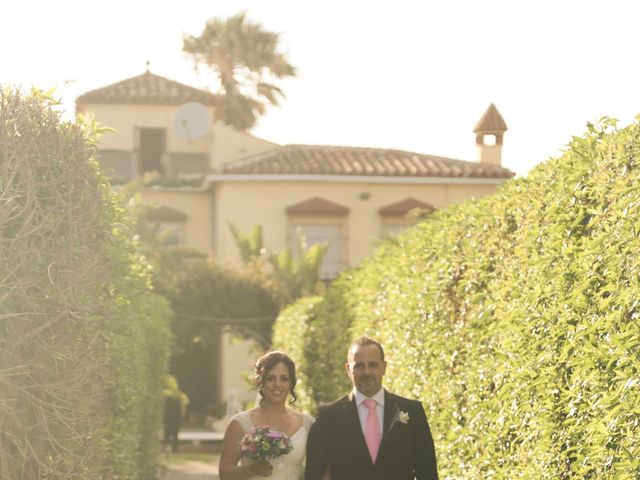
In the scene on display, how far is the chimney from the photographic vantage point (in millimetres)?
41375

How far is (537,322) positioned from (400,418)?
1.21 meters

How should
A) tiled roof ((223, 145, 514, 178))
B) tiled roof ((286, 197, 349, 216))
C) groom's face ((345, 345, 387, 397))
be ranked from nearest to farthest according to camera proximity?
groom's face ((345, 345, 387, 397))
tiled roof ((286, 197, 349, 216))
tiled roof ((223, 145, 514, 178))

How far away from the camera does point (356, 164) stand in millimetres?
39219

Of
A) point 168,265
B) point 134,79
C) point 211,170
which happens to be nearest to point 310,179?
point 211,170

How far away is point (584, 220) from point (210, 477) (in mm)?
15333

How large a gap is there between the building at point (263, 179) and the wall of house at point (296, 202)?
0.03 m

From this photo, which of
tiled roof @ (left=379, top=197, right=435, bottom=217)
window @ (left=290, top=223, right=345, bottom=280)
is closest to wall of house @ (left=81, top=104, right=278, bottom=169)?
window @ (left=290, top=223, right=345, bottom=280)

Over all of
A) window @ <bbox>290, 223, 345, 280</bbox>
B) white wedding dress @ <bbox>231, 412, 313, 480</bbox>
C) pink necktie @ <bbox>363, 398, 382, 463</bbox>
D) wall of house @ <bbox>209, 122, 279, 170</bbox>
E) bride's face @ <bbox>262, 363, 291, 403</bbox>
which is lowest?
white wedding dress @ <bbox>231, 412, 313, 480</bbox>

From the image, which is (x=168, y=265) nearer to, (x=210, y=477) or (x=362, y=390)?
(x=210, y=477)

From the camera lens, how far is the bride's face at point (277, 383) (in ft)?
26.7

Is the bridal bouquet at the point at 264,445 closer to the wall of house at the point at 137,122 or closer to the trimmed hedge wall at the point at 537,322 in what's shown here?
the trimmed hedge wall at the point at 537,322

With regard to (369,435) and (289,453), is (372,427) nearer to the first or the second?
(369,435)

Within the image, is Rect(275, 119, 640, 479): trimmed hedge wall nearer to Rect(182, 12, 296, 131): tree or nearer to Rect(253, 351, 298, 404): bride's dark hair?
Rect(253, 351, 298, 404): bride's dark hair

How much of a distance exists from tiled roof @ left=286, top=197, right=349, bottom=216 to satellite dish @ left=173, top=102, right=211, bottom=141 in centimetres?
502
